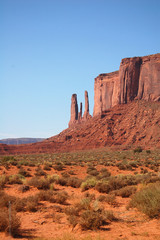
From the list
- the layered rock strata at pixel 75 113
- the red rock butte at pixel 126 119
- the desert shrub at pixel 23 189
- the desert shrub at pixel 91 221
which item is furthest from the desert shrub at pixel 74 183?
the layered rock strata at pixel 75 113

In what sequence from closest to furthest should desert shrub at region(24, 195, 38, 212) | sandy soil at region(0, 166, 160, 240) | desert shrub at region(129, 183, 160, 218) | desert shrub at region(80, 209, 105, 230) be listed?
sandy soil at region(0, 166, 160, 240), desert shrub at region(80, 209, 105, 230), desert shrub at region(129, 183, 160, 218), desert shrub at region(24, 195, 38, 212)

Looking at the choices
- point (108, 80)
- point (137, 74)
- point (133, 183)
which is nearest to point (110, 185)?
point (133, 183)

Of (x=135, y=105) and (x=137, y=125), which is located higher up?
(x=135, y=105)

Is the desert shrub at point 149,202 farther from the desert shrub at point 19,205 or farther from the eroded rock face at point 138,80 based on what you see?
the eroded rock face at point 138,80

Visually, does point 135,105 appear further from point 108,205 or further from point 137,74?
point 108,205

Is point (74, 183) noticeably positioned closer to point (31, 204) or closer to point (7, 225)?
point (31, 204)

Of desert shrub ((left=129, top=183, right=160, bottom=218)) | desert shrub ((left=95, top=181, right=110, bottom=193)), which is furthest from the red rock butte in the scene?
desert shrub ((left=129, top=183, right=160, bottom=218))

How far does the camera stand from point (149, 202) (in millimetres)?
7484

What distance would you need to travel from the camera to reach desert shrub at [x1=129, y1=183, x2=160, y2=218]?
278 inches

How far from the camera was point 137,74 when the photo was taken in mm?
81062

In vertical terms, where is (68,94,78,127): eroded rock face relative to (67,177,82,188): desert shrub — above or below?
above

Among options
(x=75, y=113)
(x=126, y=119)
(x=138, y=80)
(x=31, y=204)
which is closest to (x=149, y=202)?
(x=31, y=204)

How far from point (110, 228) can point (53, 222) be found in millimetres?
2018

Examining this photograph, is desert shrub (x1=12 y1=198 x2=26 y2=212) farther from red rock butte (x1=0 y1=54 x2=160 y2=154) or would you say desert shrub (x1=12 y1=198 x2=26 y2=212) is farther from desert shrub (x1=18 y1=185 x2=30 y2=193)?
red rock butte (x1=0 y1=54 x2=160 y2=154)
